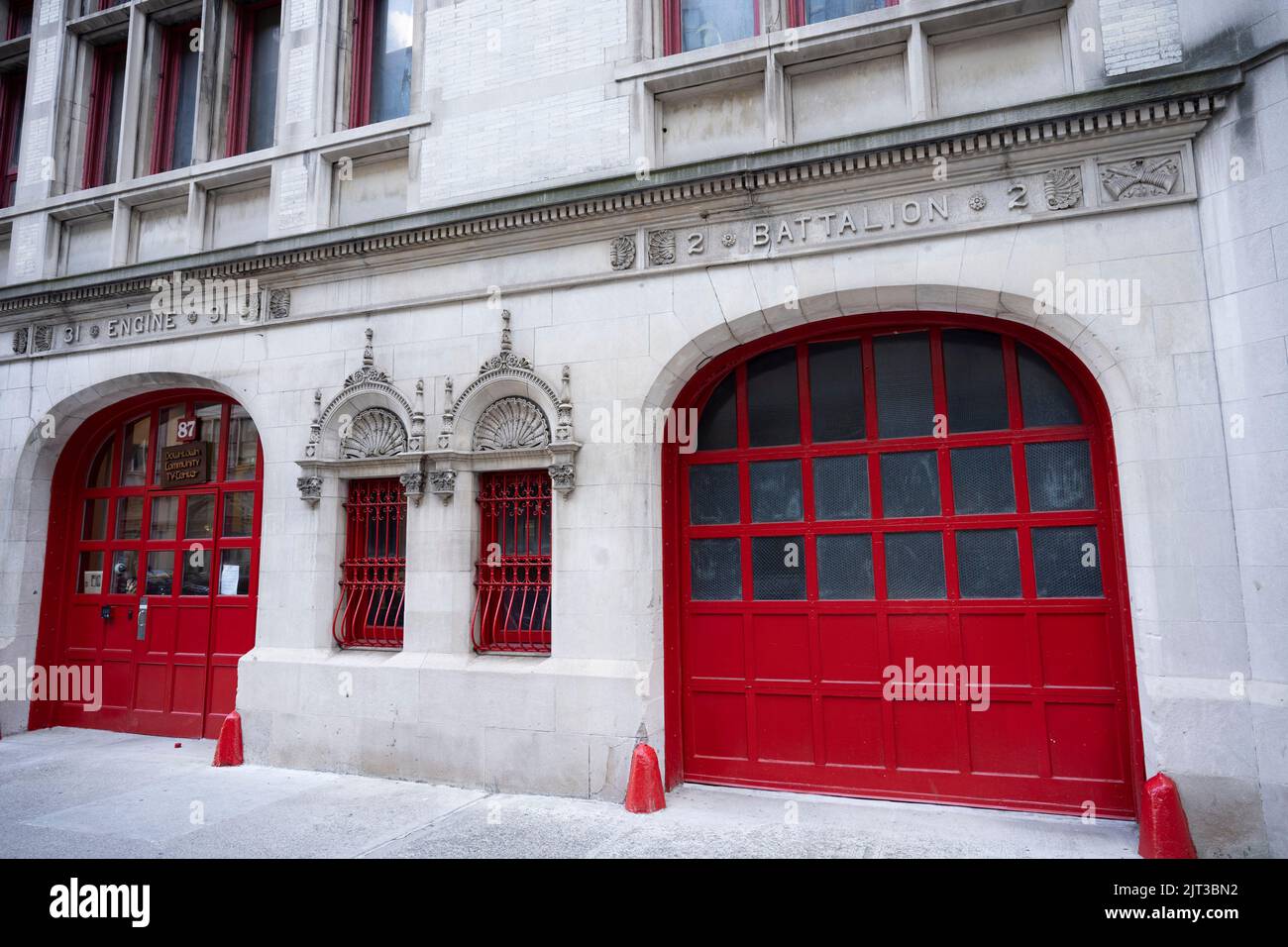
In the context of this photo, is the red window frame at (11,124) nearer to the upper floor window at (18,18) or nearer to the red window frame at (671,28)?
the upper floor window at (18,18)

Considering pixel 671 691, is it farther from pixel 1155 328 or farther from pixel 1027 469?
pixel 1155 328

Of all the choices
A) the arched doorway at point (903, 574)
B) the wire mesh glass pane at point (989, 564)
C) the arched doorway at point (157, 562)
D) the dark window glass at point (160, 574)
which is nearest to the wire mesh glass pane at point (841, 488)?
the arched doorway at point (903, 574)

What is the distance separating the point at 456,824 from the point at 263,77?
9997mm

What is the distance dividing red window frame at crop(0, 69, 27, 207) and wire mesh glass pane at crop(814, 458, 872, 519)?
42.7 feet

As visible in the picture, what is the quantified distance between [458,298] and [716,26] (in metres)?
3.95

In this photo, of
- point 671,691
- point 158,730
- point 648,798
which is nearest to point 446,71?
point 671,691

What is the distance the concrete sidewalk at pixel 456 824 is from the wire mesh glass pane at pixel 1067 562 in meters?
1.88

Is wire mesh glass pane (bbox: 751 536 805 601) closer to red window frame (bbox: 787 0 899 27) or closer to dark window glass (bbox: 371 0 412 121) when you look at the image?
red window frame (bbox: 787 0 899 27)

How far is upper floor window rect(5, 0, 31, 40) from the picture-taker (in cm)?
1212

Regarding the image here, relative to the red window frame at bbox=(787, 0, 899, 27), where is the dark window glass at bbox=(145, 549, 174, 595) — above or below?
below

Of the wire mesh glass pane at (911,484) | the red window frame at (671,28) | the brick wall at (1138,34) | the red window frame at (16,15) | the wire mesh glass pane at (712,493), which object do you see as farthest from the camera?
the red window frame at (16,15)

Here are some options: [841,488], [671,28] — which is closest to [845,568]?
[841,488]

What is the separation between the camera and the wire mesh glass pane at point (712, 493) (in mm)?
7785

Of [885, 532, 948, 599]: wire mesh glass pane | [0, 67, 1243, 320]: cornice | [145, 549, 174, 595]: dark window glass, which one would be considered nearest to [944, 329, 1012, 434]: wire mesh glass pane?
[885, 532, 948, 599]: wire mesh glass pane
